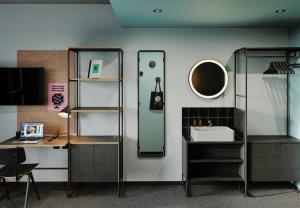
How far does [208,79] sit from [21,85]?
2.68 metres

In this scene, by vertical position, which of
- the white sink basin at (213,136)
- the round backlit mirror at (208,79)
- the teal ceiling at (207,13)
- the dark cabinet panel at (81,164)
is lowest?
the dark cabinet panel at (81,164)

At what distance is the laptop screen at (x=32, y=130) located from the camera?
4438mm

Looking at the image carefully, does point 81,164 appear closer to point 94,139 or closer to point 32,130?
point 94,139

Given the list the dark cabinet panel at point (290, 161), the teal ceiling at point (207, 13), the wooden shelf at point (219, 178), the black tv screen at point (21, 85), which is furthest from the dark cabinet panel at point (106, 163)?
the dark cabinet panel at point (290, 161)

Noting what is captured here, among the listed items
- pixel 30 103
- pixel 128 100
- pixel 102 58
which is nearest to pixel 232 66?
pixel 128 100

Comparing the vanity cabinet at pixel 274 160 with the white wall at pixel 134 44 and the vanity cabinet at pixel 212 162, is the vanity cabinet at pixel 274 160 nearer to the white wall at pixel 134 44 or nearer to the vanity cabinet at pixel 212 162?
the vanity cabinet at pixel 212 162

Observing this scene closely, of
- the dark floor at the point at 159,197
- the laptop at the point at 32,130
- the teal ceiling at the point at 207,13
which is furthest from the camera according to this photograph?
the laptop at the point at 32,130

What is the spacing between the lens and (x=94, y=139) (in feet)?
14.6

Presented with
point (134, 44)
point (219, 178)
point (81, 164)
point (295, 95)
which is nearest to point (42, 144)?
point (81, 164)

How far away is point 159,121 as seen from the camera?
15.5ft

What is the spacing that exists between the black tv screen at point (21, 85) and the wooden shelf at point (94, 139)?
761mm

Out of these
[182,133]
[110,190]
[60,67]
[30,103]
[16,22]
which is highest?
[16,22]

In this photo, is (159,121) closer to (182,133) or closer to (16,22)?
(182,133)

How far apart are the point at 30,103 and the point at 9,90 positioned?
1.13 ft
